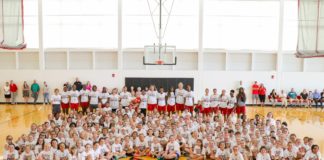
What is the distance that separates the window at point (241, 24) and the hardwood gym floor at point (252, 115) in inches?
167

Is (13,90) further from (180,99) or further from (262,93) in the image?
(262,93)

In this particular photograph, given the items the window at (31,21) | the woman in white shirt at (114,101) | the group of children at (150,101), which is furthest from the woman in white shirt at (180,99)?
the window at (31,21)

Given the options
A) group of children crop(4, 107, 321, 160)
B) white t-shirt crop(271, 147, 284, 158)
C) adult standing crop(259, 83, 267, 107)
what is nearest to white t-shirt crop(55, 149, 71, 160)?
group of children crop(4, 107, 321, 160)

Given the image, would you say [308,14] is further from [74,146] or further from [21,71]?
[21,71]

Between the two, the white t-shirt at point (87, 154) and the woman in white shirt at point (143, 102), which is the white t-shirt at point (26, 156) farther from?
the woman in white shirt at point (143, 102)

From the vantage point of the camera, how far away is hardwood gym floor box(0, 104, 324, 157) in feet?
47.5

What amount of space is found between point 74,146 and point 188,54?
12912 millimetres

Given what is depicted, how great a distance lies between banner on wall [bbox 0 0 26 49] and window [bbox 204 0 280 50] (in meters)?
11.1

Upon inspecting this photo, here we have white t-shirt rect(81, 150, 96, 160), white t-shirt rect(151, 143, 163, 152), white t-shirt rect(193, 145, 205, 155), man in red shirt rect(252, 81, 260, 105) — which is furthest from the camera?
man in red shirt rect(252, 81, 260, 105)

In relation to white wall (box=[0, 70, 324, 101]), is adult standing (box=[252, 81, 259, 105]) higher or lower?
lower

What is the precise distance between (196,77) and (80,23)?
7934 mm

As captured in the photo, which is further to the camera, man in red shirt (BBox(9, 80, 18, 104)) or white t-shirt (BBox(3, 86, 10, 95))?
man in red shirt (BBox(9, 80, 18, 104))

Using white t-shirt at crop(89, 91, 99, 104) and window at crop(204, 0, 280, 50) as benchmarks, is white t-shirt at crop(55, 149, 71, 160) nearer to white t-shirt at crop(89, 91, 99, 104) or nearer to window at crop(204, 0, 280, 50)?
white t-shirt at crop(89, 91, 99, 104)

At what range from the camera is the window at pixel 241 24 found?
Result: 22.1 m
